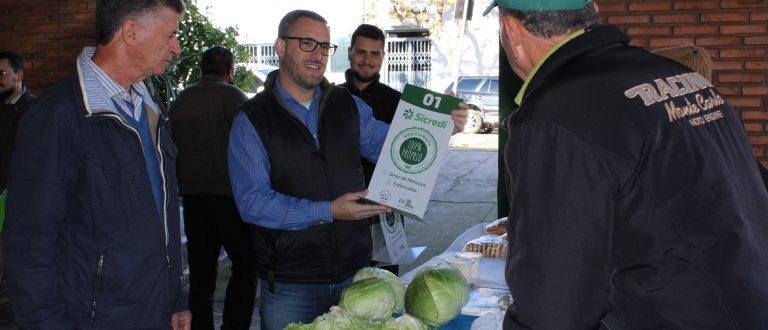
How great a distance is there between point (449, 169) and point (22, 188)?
1397 centimetres

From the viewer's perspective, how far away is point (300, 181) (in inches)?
125

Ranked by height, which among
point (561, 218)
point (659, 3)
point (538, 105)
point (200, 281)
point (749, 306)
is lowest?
point (200, 281)

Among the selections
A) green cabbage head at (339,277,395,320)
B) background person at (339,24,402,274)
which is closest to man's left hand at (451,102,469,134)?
green cabbage head at (339,277,395,320)

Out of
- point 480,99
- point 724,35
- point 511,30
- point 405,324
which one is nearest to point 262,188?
point 405,324

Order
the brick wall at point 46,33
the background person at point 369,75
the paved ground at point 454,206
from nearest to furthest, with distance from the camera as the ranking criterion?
the background person at point 369,75, the brick wall at point 46,33, the paved ground at point 454,206

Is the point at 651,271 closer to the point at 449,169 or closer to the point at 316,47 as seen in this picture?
the point at 316,47

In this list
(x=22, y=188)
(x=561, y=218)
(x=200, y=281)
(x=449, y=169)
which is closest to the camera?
(x=561, y=218)

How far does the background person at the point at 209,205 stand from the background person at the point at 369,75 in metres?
0.88

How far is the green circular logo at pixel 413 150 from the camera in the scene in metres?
3.06

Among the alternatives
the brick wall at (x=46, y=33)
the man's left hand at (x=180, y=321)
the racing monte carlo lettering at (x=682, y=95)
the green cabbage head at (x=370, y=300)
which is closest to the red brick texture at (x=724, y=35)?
the green cabbage head at (x=370, y=300)

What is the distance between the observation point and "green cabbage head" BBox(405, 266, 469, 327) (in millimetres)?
2627

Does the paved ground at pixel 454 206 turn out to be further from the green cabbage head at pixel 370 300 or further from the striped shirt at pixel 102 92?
the striped shirt at pixel 102 92

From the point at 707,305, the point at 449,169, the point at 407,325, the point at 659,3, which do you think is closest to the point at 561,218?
the point at 707,305

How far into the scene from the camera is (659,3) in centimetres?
647
